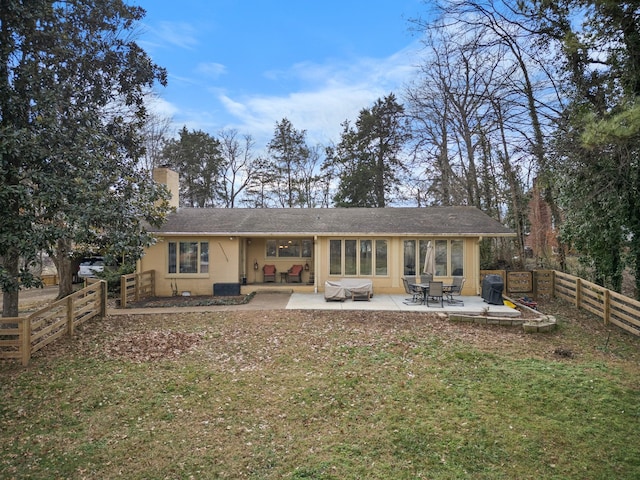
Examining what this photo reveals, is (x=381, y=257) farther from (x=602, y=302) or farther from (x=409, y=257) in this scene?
(x=602, y=302)

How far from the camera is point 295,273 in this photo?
51.6 ft

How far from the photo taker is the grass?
4.01 metres

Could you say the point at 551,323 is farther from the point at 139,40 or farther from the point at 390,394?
the point at 139,40

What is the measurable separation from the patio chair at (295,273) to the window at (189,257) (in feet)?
12.1

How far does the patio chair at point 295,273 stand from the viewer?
15788 mm

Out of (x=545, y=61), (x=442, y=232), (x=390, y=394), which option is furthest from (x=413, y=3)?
(x=390, y=394)

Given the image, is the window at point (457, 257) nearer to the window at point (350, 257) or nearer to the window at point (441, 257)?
the window at point (441, 257)

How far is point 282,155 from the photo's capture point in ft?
97.6

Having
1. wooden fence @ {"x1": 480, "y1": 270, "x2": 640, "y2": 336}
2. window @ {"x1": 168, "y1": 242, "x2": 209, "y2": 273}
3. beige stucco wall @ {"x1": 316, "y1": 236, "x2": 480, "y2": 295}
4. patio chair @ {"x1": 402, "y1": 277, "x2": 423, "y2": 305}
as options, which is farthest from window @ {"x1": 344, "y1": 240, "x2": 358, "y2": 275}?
window @ {"x1": 168, "y1": 242, "x2": 209, "y2": 273}

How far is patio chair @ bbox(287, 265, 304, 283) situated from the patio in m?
2.42

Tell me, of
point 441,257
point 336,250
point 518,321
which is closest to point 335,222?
point 336,250

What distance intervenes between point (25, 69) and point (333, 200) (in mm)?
23723

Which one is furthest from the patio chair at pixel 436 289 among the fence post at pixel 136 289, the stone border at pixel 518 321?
the fence post at pixel 136 289

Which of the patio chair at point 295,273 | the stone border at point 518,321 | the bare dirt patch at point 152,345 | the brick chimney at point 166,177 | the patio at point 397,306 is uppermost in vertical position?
the brick chimney at point 166,177
